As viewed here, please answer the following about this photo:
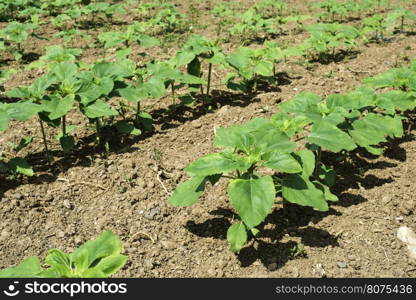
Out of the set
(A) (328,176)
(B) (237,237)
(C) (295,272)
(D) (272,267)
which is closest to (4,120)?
(B) (237,237)

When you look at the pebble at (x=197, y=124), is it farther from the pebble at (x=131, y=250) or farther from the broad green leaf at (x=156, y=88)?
the pebble at (x=131, y=250)

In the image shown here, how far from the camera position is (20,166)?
4008 mm

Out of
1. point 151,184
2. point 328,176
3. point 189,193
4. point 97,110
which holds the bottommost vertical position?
point 151,184

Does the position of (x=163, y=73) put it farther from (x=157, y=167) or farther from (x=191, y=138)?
(x=157, y=167)

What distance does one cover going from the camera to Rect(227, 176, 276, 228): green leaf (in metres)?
2.67

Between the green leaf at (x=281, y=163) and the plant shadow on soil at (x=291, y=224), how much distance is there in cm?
67

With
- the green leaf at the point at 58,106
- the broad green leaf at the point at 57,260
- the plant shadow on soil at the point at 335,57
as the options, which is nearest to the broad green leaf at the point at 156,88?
the green leaf at the point at 58,106

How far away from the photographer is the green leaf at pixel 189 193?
3154 mm

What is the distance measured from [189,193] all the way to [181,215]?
493 mm

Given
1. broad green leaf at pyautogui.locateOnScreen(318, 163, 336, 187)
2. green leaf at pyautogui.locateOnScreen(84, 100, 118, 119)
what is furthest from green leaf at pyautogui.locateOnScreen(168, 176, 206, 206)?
green leaf at pyautogui.locateOnScreen(84, 100, 118, 119)

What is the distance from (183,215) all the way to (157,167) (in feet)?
2.29

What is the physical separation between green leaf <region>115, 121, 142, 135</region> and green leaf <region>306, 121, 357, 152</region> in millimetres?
1982

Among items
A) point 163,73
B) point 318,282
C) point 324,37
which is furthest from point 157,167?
point 324,37

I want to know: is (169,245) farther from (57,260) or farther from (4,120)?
(4,120)
